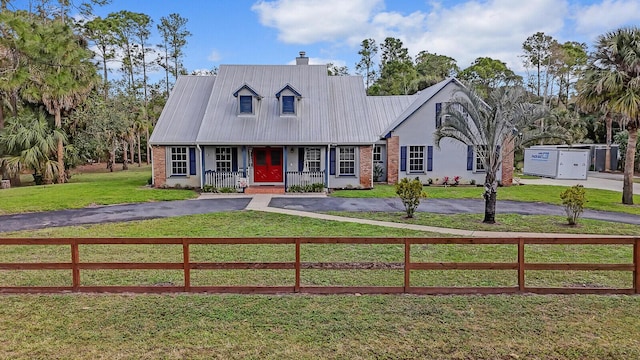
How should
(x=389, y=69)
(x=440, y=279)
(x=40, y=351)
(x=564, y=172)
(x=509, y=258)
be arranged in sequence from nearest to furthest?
(x=40, y=351), (x=440, y=279), (x=509, y=258), (x=564, y=172), (x=389, y=69)

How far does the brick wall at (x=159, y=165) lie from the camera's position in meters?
22.4

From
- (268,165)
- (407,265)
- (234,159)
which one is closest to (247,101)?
(234,159)

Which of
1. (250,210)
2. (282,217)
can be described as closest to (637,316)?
(282,217)

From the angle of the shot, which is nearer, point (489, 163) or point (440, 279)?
point (440, 279)

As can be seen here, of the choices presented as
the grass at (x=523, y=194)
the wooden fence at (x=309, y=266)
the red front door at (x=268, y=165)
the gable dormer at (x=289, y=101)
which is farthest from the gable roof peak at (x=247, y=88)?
the wooden fence at (x=309, y=266)

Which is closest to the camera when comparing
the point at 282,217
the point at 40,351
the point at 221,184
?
the point at 40,351

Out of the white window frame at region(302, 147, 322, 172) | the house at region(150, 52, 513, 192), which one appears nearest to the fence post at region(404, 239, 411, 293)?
the house at region(150, 52, 513, 192)

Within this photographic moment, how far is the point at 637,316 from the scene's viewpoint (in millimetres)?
6043

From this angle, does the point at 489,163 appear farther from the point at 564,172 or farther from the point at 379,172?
the point at 564,172

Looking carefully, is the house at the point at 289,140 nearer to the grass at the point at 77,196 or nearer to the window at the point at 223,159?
the window at the point at 223,159

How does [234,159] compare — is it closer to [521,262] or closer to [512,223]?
[512,223]

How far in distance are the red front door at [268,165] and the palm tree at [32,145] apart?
41.4 feet

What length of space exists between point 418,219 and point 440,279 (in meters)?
6.27

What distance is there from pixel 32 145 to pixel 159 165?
8352 mm
